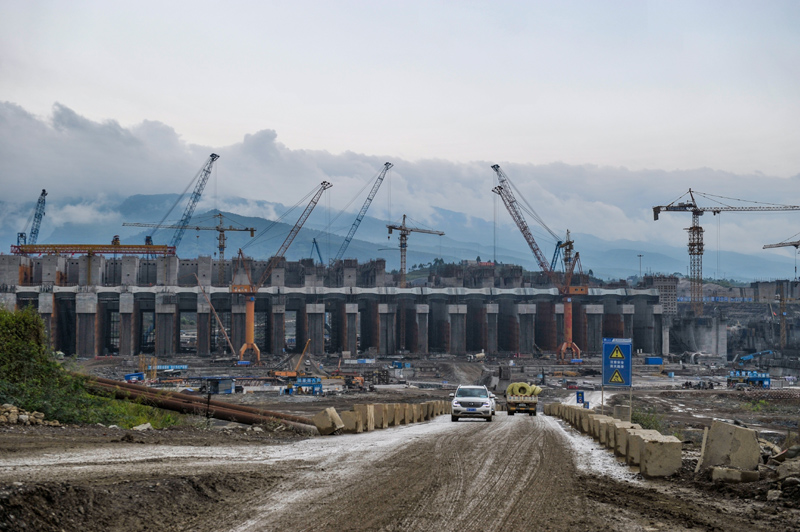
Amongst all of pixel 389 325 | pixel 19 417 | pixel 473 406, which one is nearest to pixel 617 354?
pixel 473 406

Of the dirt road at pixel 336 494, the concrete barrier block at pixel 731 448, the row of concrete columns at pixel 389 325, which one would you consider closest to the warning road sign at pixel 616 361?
the dirt road at pixel 336 494

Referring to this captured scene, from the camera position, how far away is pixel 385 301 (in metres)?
127

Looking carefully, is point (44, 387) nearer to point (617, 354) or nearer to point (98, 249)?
point (617, 354)

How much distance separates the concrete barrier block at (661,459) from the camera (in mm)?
13867

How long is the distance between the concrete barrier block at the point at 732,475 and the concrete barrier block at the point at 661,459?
0.97m

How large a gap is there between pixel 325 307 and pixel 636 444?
11829 centimetres

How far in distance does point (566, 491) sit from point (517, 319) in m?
120

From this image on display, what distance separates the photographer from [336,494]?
11922mm

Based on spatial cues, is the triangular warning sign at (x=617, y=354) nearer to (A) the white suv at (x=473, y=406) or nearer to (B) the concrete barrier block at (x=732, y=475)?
(B) the concrete barrier block at (x=732, y=475)

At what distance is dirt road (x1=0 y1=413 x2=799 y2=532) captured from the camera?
9883 mm

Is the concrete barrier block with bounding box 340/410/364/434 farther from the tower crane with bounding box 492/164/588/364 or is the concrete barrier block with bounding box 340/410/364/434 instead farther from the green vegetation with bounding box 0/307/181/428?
the tower crane with bounding box 492/164/588/364

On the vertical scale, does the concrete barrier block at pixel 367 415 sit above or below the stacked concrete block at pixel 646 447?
below

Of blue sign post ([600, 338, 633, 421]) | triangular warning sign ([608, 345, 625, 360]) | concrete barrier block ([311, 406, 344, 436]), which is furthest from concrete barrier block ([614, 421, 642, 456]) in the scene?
concrete barrier block ([311, 406, 344, 436])

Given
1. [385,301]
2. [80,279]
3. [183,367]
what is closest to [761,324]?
[385,301]
